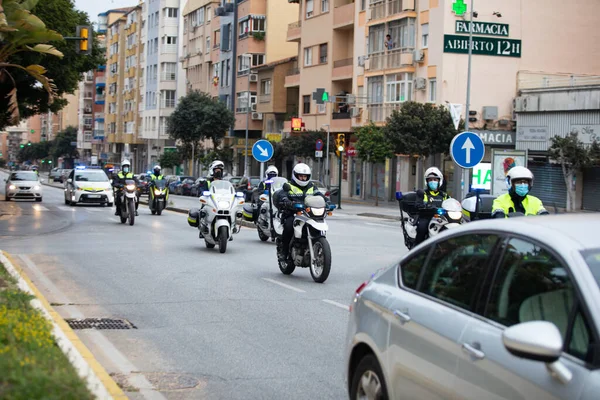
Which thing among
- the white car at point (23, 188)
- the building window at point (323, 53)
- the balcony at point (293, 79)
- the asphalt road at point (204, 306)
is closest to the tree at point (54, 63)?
the white car at point (23, 188)

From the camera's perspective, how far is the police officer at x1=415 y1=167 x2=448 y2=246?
14.2 m

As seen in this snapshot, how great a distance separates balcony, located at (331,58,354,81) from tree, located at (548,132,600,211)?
67.2ft

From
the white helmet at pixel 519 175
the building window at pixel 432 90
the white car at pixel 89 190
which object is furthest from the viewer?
the building window at pixel 432 90

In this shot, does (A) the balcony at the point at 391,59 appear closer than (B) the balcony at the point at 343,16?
Yes

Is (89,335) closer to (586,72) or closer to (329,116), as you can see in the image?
(586,72)

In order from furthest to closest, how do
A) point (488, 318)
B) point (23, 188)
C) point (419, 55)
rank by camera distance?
point (419, 55), point (23, 188), point (488, 318)

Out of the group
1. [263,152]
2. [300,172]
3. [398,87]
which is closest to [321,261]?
[300,172]

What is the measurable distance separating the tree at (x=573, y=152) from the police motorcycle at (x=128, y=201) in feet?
72.5

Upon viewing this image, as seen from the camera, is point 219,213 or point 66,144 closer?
point 219,213

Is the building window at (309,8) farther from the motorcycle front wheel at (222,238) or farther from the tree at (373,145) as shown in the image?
the motorcycle front wheel at (222,238)

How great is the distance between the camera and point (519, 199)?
10.6 m

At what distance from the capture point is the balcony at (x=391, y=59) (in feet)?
174

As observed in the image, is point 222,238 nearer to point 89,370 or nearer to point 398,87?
point 89,370

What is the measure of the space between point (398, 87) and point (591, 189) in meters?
14.2
